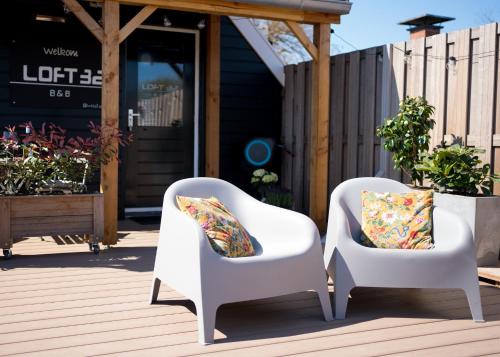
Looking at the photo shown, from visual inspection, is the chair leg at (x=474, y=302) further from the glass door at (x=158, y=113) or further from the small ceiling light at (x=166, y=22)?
the small ceiling light at (x=166, y=22)

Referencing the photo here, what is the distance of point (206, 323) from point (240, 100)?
15.7 feet

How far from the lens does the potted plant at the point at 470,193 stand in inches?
166

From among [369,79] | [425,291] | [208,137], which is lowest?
[425,291]

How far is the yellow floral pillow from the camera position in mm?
3484

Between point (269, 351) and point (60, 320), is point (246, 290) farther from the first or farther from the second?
point (60, 320)

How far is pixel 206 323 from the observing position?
282cm

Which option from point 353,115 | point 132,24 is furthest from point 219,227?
point 353,115

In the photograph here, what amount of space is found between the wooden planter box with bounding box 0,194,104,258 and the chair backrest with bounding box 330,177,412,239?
6.89 feet

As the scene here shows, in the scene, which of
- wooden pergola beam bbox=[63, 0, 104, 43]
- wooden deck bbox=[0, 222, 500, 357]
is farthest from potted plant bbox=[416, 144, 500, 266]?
wooden pergola beam bbox=[63, 0, 104, 43]

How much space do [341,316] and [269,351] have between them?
673 millimetres

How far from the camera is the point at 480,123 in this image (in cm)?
470

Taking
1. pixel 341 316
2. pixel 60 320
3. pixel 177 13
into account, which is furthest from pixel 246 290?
pixel 177 13

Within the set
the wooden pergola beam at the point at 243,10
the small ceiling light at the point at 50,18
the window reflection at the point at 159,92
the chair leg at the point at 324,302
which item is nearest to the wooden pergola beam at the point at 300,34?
the wooden pergola beam at the point at 243,10

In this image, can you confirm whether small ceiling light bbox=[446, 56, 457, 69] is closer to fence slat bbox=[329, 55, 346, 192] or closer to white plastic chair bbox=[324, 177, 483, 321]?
fence slat bbox=[329, 55, 346, 192]
